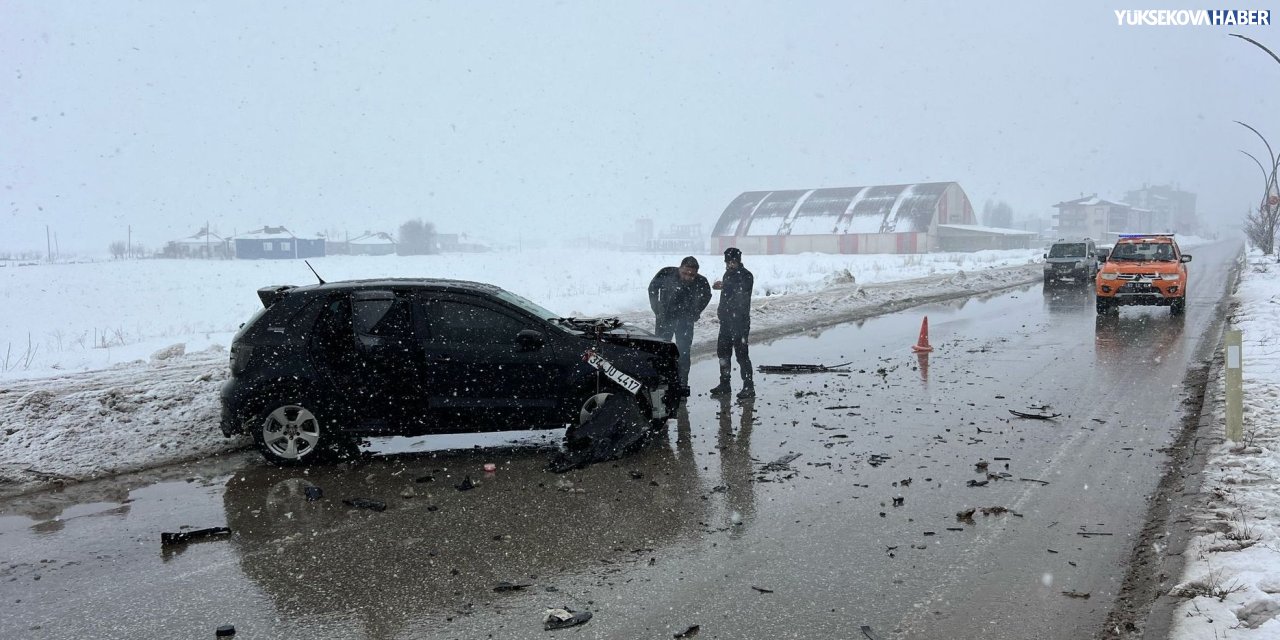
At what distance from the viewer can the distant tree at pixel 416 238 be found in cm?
9938

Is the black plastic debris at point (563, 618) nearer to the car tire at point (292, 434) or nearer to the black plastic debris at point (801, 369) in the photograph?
the car tire at point (292, 434)

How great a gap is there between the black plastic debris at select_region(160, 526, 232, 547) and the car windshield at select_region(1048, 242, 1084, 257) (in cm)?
2967

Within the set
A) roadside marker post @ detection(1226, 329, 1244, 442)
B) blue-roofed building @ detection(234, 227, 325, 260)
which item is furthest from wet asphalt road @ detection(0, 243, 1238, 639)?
blue-roofed building @ detection(234, 227, 325, 260)

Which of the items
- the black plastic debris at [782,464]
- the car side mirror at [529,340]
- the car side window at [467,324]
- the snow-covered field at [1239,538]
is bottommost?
the black plastic debris at [782,464]

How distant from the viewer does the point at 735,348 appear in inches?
399

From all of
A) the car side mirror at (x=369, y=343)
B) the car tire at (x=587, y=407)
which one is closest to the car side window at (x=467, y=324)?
the car side mirror at (x=369, y=343)

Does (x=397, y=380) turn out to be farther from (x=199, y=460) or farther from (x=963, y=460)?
(x=963, y=460)

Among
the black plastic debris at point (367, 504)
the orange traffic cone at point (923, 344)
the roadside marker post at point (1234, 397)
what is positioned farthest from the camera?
the orange traffic cone at point (923, 344)

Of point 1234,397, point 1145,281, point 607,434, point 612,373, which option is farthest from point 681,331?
point 1145,281

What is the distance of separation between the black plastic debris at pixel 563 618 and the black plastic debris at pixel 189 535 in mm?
2711

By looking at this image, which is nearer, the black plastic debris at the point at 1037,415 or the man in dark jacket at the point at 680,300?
the black plastic debris at the point at 1037,415

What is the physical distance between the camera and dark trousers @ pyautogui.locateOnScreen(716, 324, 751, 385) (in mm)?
10211

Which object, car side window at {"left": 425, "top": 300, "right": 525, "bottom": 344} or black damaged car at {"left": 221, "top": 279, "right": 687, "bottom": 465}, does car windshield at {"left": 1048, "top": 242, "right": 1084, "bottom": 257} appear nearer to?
black damaged car at {"left": 221, "top": 279, "right": 687, "bottom": 465}

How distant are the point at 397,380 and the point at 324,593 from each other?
276 cm
